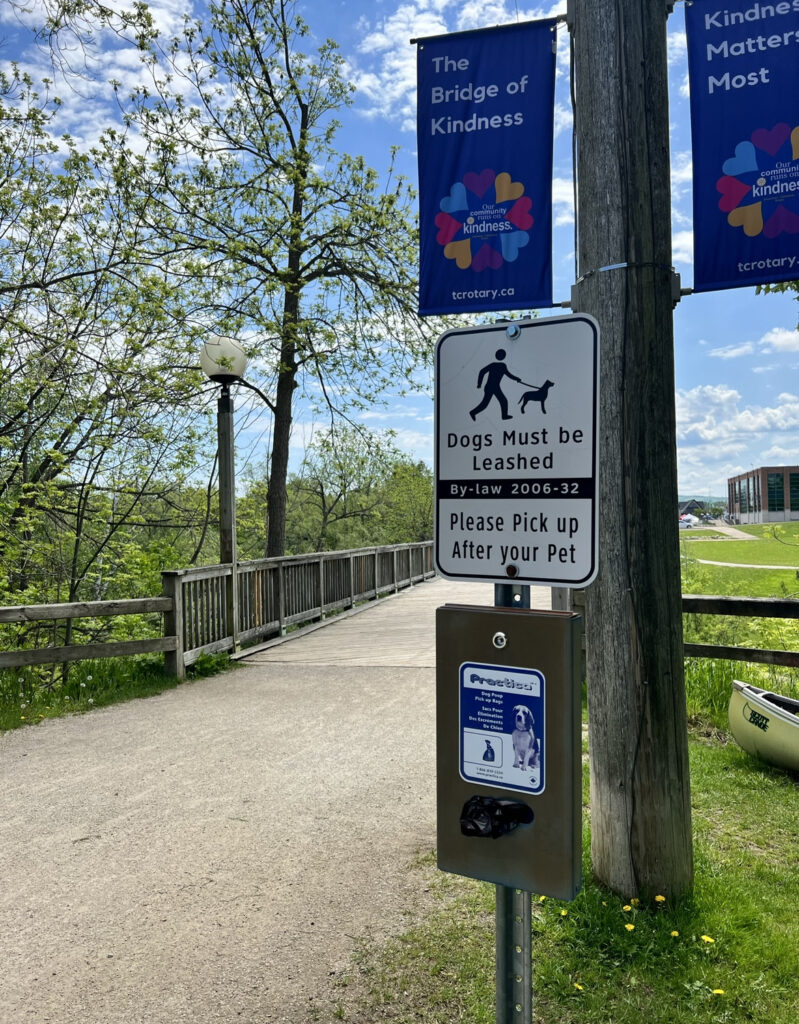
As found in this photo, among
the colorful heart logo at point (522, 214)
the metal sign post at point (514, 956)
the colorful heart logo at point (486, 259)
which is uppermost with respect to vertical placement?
the colorful heart logo at point (522, 214)

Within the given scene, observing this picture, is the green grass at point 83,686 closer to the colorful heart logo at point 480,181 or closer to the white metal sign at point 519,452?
the colorful heart logo at point 480,181

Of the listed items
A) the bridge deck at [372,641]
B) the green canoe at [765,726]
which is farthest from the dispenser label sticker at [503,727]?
the bridge deck at [372,641]

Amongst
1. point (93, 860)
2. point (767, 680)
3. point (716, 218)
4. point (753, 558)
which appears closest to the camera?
point (716, 218)

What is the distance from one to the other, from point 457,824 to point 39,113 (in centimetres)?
979

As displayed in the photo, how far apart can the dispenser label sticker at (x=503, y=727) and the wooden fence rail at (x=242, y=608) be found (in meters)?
4.30

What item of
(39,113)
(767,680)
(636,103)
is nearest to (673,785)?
(636,103)

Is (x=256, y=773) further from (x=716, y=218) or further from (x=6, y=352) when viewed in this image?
(x=6, y=352)

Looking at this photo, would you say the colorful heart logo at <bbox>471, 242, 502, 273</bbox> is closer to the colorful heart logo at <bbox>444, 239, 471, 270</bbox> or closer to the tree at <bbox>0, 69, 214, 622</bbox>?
the colorful heart logo at <bbox>444, 239, 471, 270</bbox>

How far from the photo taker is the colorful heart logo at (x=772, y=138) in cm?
345

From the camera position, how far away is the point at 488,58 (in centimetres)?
368

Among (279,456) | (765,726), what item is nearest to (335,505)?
(279,456)

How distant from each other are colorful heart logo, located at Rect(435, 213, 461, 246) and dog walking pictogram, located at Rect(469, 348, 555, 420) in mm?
2185

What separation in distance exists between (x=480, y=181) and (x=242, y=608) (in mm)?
7075

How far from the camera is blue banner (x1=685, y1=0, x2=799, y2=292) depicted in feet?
11.2
